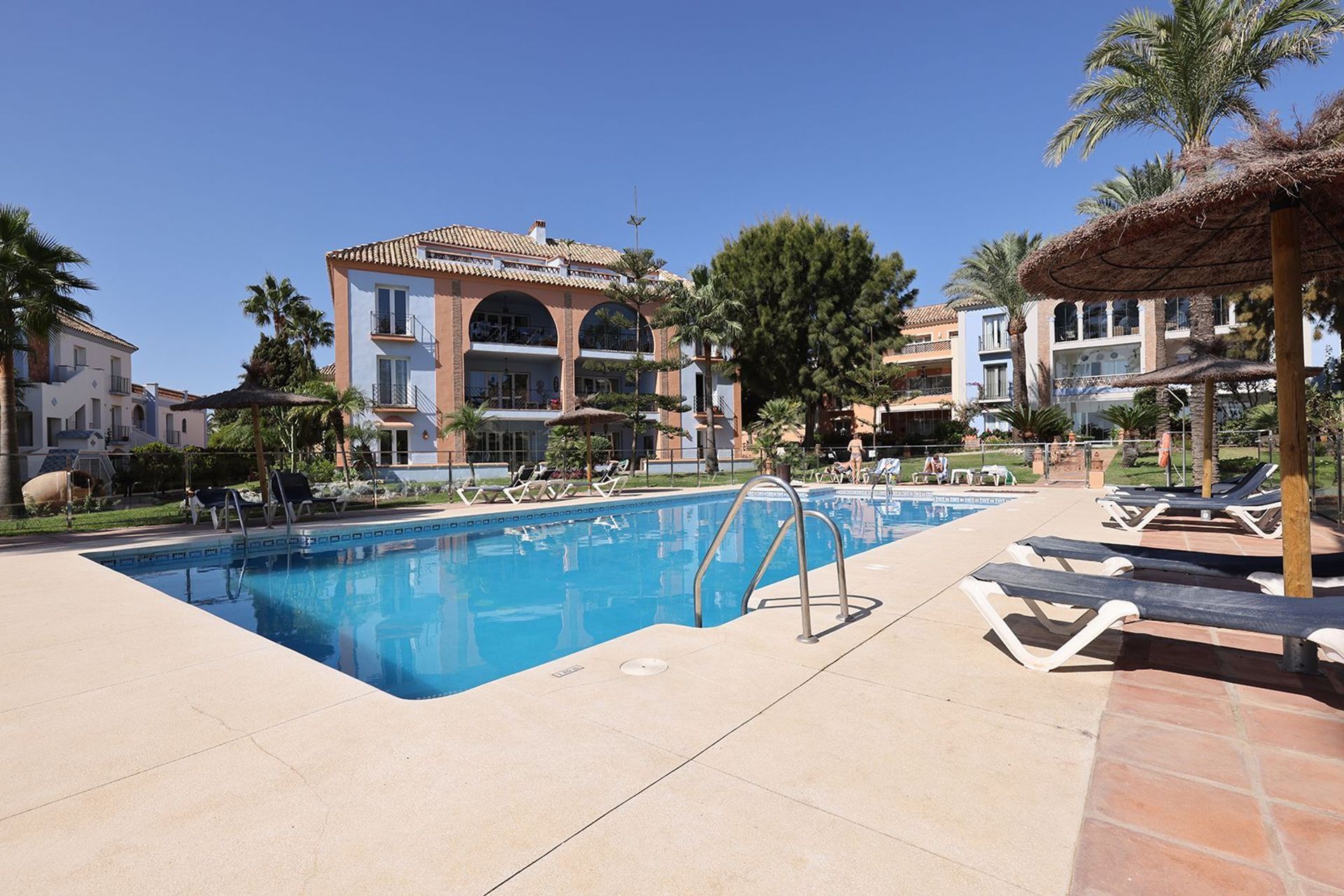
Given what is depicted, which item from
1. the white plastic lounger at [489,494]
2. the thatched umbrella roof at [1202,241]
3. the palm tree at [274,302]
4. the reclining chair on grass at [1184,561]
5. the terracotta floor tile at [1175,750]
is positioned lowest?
the terracotta floor tile at [1175,750]

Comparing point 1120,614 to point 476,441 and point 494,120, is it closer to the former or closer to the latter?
point 494,120

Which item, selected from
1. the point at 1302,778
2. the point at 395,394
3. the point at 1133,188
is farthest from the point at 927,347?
the point at 1302,778

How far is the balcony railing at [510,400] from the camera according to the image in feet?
95.4

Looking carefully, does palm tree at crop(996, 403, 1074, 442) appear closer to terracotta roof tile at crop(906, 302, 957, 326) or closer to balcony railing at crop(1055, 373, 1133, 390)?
balcony railing at crop(1055, 373, 1133, 390)

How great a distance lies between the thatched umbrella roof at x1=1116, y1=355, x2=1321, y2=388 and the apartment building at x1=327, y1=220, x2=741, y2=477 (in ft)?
57.1

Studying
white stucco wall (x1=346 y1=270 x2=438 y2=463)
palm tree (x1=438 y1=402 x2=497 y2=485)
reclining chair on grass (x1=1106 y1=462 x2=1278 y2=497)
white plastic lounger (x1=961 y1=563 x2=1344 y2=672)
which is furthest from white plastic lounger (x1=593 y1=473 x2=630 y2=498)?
white plastic lounger (x1=961 y1=563 x2=1344 y2=672)

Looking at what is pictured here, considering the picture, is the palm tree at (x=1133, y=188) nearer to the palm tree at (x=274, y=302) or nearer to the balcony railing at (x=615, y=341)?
the balcony railing at (x=615, y=341)

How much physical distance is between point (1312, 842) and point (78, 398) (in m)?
40.1

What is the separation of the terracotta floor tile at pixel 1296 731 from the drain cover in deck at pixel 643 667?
2579 millimetres

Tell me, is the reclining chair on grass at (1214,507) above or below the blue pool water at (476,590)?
above

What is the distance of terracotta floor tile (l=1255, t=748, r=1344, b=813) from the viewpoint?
2.12m

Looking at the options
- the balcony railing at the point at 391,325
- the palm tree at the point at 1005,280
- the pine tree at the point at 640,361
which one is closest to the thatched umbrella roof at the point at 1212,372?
the pine tree at the point at 640,361

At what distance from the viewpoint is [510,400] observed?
97.8 ft

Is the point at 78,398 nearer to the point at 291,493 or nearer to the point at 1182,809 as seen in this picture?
the point at 291,493
